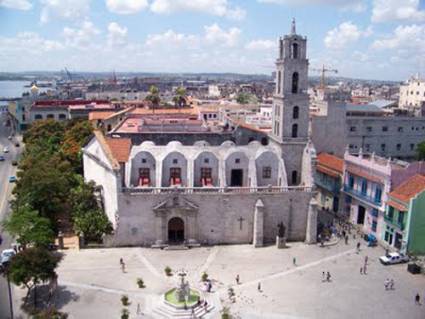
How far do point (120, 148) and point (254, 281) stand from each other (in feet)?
68.2

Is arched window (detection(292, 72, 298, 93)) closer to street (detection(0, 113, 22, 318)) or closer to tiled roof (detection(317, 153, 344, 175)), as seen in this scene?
tiled roof (detection(317, 153, 344, 175))

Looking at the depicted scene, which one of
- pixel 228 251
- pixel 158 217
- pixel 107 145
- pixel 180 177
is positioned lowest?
pixel 228 251

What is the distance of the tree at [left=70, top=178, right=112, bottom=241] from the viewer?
43281 mm

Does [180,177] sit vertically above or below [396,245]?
above

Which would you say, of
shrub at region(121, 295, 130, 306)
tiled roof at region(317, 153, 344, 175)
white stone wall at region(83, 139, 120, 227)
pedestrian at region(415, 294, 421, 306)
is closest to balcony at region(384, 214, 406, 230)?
pedestrian at region(415, 294, 421, 306)

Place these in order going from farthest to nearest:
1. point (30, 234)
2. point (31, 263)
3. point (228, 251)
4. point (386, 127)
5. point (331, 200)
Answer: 1. point (386, 127)
2. point (331, 200)
3. point (228, 251)
4. point (30, 234)
5. point (31, 263)

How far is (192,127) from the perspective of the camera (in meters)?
60.3

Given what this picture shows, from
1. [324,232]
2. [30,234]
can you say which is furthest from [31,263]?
[324,232]

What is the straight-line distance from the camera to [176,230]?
147 ft

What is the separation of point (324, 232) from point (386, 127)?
37.3 metres

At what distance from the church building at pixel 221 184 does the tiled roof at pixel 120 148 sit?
111 mm

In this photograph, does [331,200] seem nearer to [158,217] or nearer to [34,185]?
[158,217]

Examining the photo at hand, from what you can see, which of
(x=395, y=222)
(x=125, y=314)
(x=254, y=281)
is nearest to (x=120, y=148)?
(x=254, y=281)

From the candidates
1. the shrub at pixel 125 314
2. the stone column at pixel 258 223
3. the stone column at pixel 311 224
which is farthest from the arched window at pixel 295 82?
the shrub at pixel 125 314
